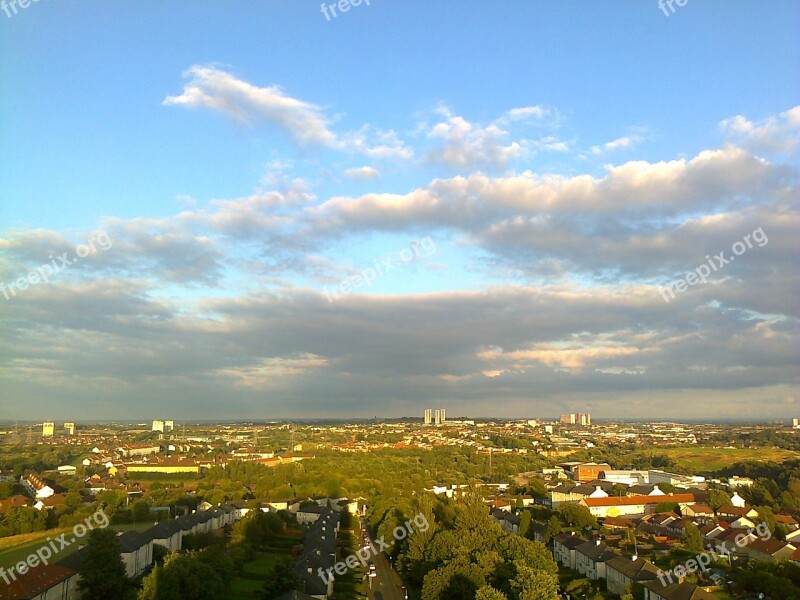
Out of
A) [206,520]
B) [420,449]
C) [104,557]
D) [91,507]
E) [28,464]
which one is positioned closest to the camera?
[104,557]

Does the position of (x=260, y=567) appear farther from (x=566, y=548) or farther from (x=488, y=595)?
(x=488, y=595)

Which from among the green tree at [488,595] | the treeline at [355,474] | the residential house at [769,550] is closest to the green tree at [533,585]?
the green tree at [488,595]

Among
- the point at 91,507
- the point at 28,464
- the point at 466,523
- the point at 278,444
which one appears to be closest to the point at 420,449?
the point at 278,444

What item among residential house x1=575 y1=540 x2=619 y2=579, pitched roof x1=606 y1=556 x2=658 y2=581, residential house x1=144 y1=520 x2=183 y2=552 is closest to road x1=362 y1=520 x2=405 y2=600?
residential house x1=575 y1=540 x2=619 y2=579

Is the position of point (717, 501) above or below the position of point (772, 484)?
above

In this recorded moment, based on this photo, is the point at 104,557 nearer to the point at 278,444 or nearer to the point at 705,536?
the point at 705,536

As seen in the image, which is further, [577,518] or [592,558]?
[577,518]

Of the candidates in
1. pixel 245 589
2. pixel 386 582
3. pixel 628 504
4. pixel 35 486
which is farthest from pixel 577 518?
pixel 35 486

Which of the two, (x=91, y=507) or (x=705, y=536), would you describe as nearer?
(x=705, y=536)
